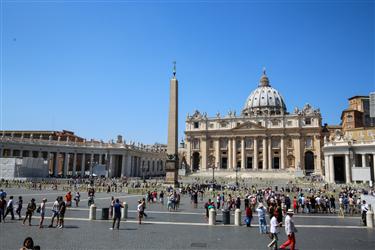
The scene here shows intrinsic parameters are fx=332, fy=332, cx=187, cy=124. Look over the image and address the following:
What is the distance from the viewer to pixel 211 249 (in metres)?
9.31

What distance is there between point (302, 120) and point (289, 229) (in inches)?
2956

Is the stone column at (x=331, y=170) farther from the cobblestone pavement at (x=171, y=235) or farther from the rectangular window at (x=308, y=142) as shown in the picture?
the cobblestone pavement at (x=171, y=235)

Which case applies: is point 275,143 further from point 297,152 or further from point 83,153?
point 83,153

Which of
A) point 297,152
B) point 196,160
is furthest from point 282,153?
point 196,160

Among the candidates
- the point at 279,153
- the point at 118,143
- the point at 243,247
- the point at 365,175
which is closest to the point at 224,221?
the point at 243,247

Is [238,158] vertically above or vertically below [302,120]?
below

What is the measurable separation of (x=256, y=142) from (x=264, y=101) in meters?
25.5

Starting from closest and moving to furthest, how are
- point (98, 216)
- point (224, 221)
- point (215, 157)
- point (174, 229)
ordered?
1. point (174, 229)
2. point (224, 221)
3. point (98, 216)
4. point (215, 157)

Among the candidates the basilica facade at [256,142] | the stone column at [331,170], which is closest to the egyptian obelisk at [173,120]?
the stone column at [331,170]

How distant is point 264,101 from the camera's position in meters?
103

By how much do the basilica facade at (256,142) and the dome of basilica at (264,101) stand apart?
16.4 m

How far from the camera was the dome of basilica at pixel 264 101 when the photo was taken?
331 feet

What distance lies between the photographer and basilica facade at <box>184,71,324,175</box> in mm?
78188

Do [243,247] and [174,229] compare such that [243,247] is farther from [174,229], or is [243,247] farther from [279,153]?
[279,153]
